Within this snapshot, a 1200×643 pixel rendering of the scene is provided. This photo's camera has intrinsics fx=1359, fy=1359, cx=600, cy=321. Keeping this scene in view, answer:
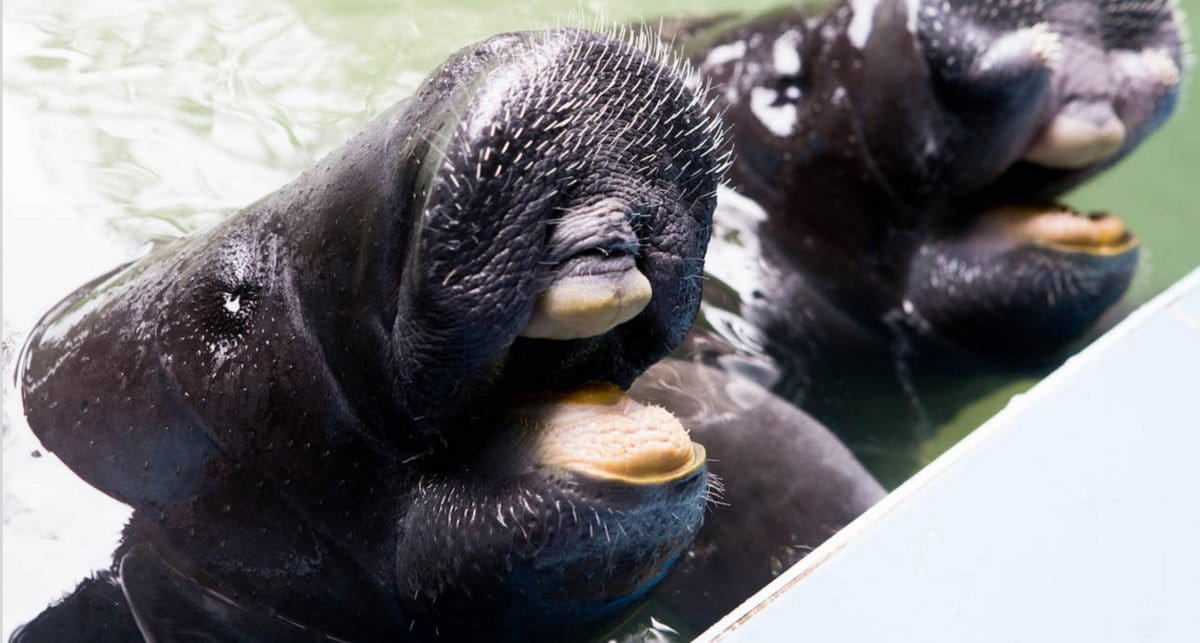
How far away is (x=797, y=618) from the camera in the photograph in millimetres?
2129

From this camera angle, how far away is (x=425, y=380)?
2.09 m

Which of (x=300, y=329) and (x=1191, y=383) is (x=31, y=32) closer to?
(x=300, y=329)

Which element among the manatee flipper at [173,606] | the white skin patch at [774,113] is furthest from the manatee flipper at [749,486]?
the manatee flipper at [173,606]

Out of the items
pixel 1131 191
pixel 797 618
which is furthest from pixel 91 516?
pixel 1131 191

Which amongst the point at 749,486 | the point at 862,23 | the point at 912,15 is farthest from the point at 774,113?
the point at 749,486

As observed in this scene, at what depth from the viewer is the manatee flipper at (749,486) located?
10.1ft

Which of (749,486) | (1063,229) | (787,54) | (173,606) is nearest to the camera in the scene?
(173,606)

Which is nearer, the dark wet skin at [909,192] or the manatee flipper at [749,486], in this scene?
the manatee flipper at [749,486]

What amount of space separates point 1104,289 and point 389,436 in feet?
8.29

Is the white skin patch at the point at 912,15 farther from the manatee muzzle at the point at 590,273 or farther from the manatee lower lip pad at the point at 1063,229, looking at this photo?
the manatee muzzle at the point at 590,273

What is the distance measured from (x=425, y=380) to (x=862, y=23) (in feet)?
7.56

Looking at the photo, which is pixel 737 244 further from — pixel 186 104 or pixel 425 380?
pixel 425 380

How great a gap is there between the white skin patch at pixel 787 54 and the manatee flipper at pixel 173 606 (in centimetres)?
236

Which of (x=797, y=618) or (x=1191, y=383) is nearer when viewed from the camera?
(x=797, y=618)
